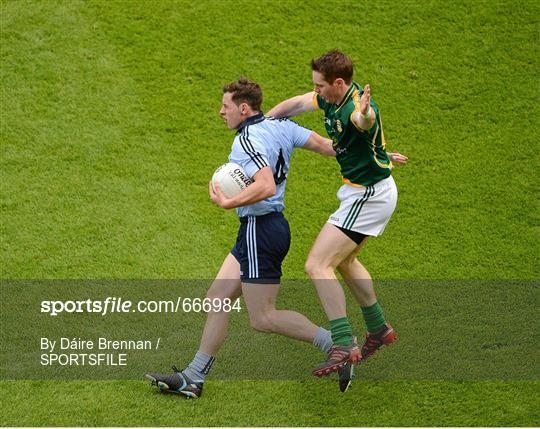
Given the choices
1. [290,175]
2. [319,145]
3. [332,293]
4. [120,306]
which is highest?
[319,145]

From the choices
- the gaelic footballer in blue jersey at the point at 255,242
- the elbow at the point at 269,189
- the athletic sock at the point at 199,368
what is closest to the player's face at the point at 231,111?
the gaelic footballer in blue jersey at the point at 255,242

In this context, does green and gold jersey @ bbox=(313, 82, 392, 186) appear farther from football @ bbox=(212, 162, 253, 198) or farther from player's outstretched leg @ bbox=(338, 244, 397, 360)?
football @ bbox=(212, 162, 253, 198)

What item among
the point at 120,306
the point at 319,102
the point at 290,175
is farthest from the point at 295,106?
the point at 290,175

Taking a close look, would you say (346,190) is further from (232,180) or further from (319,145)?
(232,180)

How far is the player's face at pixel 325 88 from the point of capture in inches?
306

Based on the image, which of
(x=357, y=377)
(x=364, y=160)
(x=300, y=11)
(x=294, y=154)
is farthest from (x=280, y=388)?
(x=300, y=11)

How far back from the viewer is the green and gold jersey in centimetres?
780

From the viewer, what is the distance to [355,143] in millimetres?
7879

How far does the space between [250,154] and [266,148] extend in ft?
0.44

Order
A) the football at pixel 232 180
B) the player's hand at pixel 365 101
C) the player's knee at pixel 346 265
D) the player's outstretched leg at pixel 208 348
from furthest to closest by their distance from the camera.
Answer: the player's knee at pixel 346 265 < the player's outstretched leg at pixel 208 348 < the football at pixel 232 180 < the player's hand at pixel 365 101

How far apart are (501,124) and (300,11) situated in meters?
2.52

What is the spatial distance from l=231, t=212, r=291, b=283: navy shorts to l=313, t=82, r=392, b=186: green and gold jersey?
2.06ft

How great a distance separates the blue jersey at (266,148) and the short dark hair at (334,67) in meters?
0.49

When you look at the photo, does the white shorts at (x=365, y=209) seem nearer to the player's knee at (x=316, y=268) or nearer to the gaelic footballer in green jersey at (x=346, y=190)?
the gaelic footballer in green jersey at (x=346, y=190)
